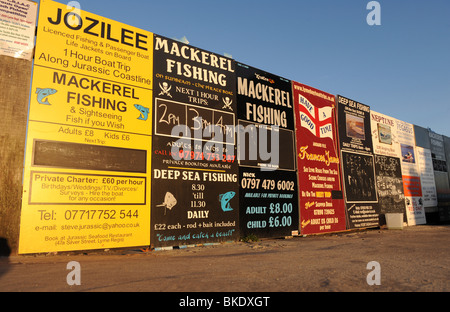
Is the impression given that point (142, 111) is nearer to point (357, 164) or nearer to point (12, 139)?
point (12, 139)

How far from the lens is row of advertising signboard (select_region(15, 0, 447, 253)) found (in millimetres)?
7324

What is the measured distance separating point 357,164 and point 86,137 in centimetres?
1208

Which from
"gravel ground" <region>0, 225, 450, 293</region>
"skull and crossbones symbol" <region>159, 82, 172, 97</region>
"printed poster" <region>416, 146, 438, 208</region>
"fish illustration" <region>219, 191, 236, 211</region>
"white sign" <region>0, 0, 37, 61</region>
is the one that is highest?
"white sign" <region>0, 0, 37, 61</region>

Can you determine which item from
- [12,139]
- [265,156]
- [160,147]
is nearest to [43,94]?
[12,139]

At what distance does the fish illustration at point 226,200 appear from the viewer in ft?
32.8

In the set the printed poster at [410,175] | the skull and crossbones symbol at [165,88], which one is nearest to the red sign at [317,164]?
the skull and crossbones symbol at [165,88]

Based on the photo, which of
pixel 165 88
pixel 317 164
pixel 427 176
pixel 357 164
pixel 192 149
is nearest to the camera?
pixel 165 88

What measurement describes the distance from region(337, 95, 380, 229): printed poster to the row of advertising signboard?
669 millimetres

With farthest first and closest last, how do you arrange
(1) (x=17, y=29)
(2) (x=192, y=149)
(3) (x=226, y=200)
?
1. (3) (x=226, y=200)
2. (2) (x=192, y=149)
3. (1) (x=17, y=29)

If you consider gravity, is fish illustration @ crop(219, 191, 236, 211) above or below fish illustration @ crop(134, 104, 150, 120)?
below

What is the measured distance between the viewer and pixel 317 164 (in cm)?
1349

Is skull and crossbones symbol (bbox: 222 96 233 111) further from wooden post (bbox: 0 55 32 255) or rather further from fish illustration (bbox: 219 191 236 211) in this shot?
wooden post (bbox: 0 55 32 255)

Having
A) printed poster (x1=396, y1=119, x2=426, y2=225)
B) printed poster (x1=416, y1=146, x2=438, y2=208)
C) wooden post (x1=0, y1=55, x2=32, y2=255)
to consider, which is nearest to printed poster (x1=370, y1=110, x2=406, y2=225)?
printed poster (x1=396, y1=119, x2=426, y2=225)

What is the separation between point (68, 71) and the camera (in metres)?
7.77
